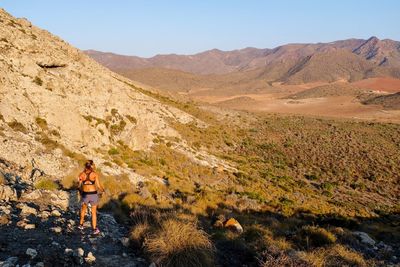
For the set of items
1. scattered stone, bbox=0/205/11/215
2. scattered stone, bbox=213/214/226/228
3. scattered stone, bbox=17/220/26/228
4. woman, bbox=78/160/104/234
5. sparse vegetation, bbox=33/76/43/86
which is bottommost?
scattered stone, bbox=213/214/226/228

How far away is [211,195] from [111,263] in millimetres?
11549

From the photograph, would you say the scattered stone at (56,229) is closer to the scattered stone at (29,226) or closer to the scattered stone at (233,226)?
the scattered stone at (29,226)

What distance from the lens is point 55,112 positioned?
20.0 metres

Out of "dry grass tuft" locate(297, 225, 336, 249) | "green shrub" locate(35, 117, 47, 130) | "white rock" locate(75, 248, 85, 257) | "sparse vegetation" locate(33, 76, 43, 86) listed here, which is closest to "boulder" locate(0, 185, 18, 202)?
"white rock" locate(75, 248, 85, 257)

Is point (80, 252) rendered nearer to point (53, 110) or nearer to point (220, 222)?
point (220, 222)

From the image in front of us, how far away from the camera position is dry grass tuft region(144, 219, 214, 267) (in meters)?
8.11

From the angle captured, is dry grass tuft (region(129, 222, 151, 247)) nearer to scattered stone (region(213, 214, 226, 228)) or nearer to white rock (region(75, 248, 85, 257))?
white rock (region(75, 248, 85, 257))

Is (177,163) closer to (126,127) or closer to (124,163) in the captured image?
(126,127)

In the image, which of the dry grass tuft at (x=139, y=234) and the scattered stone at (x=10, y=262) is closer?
the scattered stone at (x=10, y=262)

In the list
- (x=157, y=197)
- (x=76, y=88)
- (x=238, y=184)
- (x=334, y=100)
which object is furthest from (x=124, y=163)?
(x=334, y=100)

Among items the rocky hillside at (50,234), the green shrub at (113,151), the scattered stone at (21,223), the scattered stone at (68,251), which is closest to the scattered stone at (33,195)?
the rocky hillside at (50,234)

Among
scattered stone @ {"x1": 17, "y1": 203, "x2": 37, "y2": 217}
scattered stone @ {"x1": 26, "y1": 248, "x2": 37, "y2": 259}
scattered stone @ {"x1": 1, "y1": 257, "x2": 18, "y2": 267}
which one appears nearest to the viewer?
scattered stone @ {"x1": 1, "y1": 257, "x2": 18, "y2": 267}

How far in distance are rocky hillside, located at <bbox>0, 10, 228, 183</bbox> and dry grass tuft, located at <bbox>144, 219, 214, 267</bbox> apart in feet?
24.2

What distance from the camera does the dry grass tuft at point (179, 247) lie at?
811 centimetres
